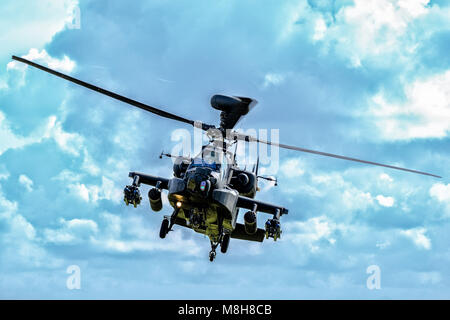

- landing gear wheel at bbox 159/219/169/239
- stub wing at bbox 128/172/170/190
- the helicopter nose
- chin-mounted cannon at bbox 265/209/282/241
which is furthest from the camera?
stub wing at bbox 128/172/170/190

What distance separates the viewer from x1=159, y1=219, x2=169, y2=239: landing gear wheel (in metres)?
26.1

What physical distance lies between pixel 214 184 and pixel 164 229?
5.37 m

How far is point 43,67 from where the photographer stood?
2009 centimetres

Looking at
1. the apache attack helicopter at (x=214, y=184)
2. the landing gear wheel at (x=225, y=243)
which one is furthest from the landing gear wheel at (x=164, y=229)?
the landing gear wheel at (x=225, y=243)

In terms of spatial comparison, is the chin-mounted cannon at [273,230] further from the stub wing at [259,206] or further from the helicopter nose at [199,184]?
the helicopter nose at [199,184]

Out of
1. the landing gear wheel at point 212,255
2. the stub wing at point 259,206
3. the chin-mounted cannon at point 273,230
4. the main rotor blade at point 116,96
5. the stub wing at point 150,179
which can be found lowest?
the landing gear wheel at point 212,255

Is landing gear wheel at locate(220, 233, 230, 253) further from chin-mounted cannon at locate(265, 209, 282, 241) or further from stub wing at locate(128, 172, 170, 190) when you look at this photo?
stub wing at locate(128, 172, 170, 190)

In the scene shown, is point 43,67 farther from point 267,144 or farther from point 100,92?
point 267,144

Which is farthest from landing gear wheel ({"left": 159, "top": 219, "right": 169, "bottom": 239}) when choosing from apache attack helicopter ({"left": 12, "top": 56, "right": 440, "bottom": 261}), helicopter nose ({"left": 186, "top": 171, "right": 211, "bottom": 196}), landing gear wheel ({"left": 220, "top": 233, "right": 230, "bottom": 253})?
helicopter nose ({"left": 186, "top": 171, "right": 211, "bottom": 196})

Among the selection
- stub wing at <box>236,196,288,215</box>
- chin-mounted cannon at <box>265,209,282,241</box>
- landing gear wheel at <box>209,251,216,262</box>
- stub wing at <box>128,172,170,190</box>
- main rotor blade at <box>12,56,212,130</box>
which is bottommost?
landing gear wheel at <box>209,251,216,262</box>

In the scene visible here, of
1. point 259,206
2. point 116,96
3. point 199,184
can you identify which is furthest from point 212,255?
point 116,96

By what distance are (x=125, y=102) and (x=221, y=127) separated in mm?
5436

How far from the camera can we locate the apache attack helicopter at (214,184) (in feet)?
72.9

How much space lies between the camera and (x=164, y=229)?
26172 millimetres
